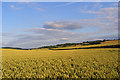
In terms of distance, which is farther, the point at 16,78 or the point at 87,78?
the point at 16,78

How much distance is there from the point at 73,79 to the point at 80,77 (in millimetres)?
768

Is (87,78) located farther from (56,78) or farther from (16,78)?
(16,78)

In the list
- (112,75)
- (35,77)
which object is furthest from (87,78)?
(35,77)

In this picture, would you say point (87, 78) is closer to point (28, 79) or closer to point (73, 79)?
point (73, 79)

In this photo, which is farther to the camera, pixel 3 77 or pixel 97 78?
pixel 3 77

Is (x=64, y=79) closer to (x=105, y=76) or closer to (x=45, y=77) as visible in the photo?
(x=45, y=77)

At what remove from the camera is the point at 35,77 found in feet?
34.1

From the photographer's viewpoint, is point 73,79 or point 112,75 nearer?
point 73,79

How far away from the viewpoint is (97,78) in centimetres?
981

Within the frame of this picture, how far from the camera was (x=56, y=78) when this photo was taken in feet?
33.3

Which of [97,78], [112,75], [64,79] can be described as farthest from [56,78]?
[112,75]

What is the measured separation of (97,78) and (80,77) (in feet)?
4.48

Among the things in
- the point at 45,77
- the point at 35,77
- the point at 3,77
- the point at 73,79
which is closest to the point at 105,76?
the point at 73,79

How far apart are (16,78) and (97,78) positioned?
6.75m
